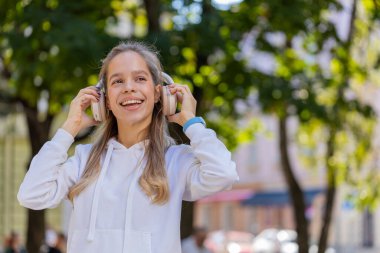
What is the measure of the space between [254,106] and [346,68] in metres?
2.30

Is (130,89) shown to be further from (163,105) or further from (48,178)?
(48,178)

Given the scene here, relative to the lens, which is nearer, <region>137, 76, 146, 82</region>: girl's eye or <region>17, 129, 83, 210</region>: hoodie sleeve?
<region>17, 129, 83, 210</region>: hoodie sleeve

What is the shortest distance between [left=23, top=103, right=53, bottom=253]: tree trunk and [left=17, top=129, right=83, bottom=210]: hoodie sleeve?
13275 mm

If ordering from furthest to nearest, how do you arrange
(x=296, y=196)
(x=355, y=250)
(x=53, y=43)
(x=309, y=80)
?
(x=355, y=250) → (x=296, y=196) → (x=309, y=80) → (x=53, y=43)

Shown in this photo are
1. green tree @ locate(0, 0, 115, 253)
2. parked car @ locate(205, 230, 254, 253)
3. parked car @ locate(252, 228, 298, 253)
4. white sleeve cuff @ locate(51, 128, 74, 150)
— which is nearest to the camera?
white sleeve cuff @ locate(51, 128, 74, 150)

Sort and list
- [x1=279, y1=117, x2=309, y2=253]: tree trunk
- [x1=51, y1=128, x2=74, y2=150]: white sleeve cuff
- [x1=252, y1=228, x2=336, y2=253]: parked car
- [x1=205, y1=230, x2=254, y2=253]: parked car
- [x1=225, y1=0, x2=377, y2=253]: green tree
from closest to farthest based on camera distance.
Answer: [x1=51, y1=128, x2=74, y2=150]: white sleeve cuff, [x1=225, y1=0, x2=377, y2=253]: green tree, [x1=279, y1=117, x2=309, y2=253]: tree trunk, [x1=205, y1=230, x2=254, y2=253]: parked car, [x1=252, y1=228, x2=336, y2=253]: parked car

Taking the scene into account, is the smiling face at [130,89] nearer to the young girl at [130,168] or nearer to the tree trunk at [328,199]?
the young girl at [130,168]

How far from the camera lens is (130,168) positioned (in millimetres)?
3768

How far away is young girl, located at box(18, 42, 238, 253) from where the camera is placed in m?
3.62

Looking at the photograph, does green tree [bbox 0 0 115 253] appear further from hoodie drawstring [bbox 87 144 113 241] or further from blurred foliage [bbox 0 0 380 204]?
hoodie drawstring [bbox 87 144 113 241]

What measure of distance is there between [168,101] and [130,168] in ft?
1.01

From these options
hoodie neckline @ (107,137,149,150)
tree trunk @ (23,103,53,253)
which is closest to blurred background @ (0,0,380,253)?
tree trunk @ (23,103,53,253)

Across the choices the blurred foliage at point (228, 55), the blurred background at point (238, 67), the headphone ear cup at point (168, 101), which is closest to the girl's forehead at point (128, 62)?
the headphone ear cup at point (168, 101)

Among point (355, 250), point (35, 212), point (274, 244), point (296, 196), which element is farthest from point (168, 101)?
point (355, 250)
